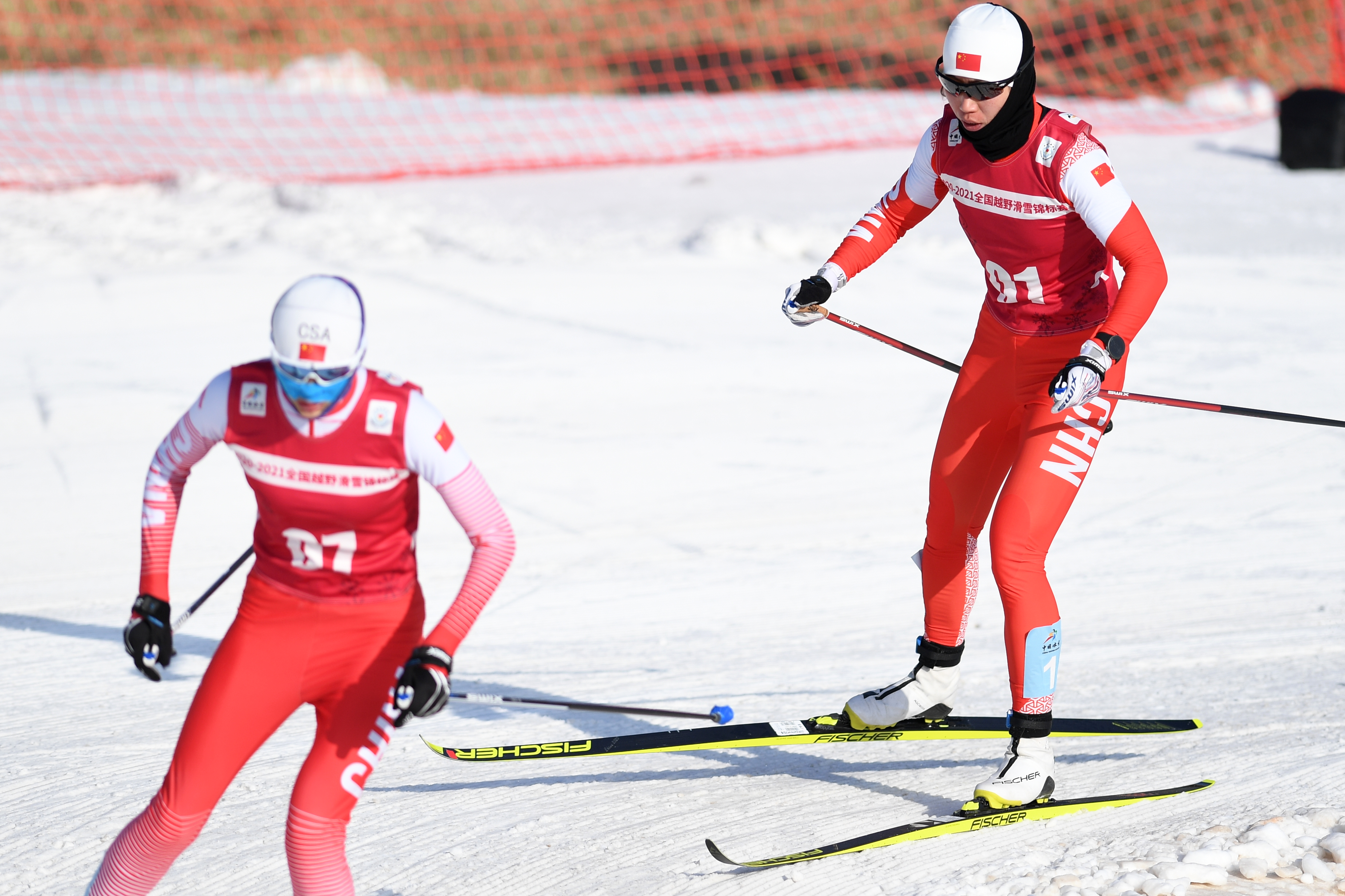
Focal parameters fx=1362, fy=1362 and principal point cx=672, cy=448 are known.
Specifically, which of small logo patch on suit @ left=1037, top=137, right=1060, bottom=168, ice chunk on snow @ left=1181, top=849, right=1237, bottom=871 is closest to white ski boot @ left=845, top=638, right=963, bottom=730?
ice chunk on snow @ left=1181, top=849, right=1237, bottom=871

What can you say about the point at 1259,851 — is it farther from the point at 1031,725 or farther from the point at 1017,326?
the point at 1017,326

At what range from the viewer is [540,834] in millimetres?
3990

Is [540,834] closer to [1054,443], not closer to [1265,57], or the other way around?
[1054,443]

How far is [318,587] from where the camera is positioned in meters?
3.08

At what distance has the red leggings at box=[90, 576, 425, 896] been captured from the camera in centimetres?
297

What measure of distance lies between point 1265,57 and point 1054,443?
14126 millimetres

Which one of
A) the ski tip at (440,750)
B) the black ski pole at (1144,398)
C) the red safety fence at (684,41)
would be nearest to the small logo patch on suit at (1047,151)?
the black ski pole at (1144,398)

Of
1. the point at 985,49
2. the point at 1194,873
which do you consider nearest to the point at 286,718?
the point at 1194,873

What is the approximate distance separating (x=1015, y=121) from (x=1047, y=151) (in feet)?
0.40

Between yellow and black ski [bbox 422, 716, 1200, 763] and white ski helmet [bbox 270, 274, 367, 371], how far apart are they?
5.33 ft

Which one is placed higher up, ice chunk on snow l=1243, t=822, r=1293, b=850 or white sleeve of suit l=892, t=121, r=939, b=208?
white sleeve of suit l=892, t=121, r=939, b=208

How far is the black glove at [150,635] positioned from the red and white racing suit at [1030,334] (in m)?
2.15

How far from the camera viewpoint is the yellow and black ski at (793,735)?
Result: 413cm

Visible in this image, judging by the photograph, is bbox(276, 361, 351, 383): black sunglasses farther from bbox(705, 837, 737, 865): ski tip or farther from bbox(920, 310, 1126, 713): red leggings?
bbox(920, 310, 1126, 713): red leggings
